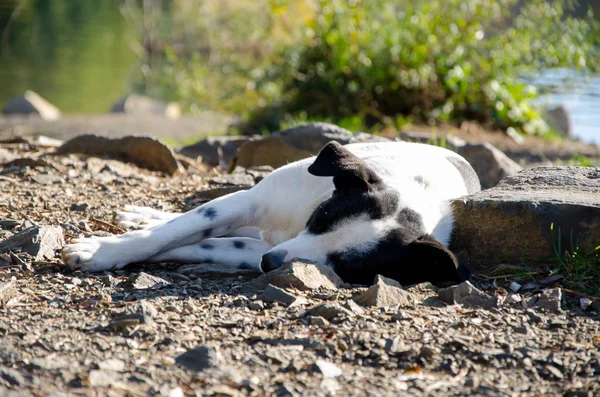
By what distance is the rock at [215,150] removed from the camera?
7363 mm

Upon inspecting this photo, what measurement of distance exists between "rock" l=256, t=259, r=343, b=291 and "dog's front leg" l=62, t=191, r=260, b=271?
71cm

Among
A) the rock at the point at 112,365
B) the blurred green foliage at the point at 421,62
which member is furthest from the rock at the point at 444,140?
the rock at the point at 112,365

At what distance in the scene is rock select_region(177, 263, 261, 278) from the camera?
3795 millimetres

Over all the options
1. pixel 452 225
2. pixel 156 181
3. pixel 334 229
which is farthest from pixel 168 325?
pixel 156 181

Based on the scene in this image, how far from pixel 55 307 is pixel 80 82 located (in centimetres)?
1693

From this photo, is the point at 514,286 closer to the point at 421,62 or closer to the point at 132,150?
the point at 132,150

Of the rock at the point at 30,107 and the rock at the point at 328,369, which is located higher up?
the rock at the point at 328,369

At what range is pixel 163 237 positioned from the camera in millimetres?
3965

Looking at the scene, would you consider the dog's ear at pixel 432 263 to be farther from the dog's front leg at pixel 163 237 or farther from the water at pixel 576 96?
the water at pixel 576 96

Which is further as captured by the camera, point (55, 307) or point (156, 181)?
point (156, 181)

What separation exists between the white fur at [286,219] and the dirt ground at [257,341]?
5.0 inches

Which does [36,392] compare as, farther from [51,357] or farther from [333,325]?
[333,325]

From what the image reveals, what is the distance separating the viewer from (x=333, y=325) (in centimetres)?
301

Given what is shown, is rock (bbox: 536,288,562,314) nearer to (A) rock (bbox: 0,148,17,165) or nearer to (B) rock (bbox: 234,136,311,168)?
(B) rock (bbox: 234,136,311,168)
